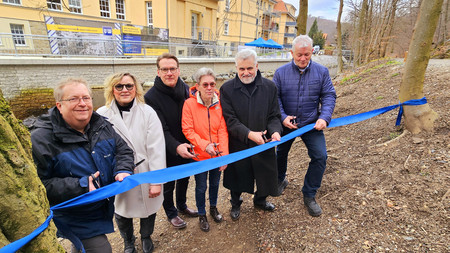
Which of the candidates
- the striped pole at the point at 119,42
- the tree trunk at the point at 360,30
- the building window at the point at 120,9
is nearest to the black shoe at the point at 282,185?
the striped pole at the point at 119,42

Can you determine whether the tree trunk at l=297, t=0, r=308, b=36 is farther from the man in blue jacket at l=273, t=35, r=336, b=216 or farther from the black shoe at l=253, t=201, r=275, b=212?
the black shoe at l=253, t=201, r=275, b=212

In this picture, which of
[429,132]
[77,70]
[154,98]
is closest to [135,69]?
[77,70]

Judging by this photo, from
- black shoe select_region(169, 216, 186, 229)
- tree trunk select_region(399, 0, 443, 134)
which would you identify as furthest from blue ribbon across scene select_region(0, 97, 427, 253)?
tree trunk select_region(399, 0, 443, 134)

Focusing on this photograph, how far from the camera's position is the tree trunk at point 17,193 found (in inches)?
48.5

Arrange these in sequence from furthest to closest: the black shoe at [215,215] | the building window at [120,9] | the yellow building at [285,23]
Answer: the yellow building at [285,23], the building window at [120,9], the black shoe at [215,215]

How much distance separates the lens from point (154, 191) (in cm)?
253

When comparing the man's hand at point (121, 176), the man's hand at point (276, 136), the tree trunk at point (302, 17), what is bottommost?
the man's hand at point (121, 176)

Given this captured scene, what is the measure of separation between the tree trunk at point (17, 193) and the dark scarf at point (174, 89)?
1624mm

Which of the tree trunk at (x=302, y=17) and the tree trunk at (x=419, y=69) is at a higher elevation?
the tree trunk at (x=302, y=17)

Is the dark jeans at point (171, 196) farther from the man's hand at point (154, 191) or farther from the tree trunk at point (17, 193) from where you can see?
the tree trunk at point (17, 193)

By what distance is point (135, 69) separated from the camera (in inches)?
663

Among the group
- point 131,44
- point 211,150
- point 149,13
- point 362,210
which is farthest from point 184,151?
point 149,13

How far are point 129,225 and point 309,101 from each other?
8.87 feet

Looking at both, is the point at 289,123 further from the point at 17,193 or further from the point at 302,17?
the point at 302,17
